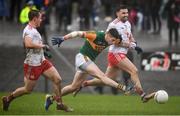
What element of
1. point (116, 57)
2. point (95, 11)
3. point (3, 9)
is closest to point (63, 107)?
point (116, 57)

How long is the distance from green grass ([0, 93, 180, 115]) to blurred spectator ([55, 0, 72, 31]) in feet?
37.3

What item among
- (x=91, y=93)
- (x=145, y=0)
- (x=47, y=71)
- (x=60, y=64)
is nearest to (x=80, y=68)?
(x=47, y=71)

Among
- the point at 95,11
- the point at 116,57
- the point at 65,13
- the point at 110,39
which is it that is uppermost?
the point at 110,39

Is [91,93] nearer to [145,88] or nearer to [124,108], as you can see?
[145,88]

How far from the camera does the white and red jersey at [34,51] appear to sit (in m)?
20.2

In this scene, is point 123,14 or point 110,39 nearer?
point 110,39

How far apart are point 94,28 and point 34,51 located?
1772 centimetres

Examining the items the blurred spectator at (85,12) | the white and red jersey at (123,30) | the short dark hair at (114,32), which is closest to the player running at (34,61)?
the short dark hair at (114,32)

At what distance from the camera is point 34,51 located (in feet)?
66.8

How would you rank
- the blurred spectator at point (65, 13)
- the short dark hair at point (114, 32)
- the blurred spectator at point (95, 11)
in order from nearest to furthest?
the short dark hair at point (114, 32) < the blurred spectator at point (65, 13) < the blurred spectator at point (95, 11)

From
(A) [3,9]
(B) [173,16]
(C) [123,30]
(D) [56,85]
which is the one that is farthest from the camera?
(A) [3,9]

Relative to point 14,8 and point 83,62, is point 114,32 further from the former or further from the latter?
point 14,8

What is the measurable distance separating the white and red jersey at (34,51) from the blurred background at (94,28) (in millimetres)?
7826

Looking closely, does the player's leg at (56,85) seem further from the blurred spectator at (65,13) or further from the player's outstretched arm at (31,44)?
the blurred spectator at (65,13)
